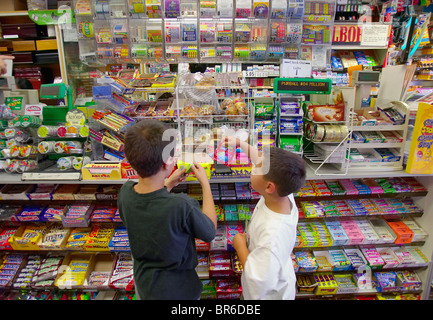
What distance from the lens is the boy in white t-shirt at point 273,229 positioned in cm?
125

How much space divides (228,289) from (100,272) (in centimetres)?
116

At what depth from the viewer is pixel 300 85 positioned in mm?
1982

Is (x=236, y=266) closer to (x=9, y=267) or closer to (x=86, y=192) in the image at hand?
(x=86, y=192)

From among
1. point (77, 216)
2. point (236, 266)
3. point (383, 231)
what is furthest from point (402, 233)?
point (77, 216)

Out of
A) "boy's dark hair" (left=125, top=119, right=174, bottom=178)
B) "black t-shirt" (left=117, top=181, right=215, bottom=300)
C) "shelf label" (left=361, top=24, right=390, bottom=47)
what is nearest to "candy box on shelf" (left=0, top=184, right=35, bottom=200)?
"black t-shirt" (left=117, top=181, right=215, bottom=300)

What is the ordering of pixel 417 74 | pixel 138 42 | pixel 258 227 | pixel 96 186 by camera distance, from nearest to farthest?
pixel 258 227
pixel 96 186
pixel 138 42
pixel 417 74

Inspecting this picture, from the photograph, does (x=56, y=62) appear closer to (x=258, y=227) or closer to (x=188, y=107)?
(x=188, y=107)

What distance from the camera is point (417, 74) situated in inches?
180

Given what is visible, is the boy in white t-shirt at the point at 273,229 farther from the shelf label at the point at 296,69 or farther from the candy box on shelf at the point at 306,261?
the shelf label at the point at 296,69

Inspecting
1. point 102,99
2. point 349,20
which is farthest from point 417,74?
point 102,99

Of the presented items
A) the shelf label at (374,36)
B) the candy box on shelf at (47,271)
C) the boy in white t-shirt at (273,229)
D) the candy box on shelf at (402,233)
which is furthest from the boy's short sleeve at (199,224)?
the shelf label at (374,36)

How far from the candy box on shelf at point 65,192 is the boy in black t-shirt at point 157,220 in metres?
1.08

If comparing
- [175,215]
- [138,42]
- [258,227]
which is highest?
[138,42]

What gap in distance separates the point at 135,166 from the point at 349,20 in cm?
489
